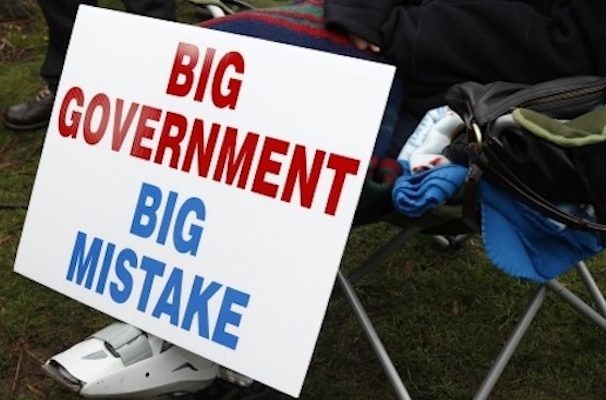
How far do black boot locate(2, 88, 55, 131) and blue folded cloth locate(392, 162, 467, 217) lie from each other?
7.11ft

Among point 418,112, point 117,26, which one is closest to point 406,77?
point 418,112

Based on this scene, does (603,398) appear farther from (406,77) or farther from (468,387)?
(406,77)

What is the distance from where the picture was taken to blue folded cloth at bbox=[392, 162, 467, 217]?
1.50m

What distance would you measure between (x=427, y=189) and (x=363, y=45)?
39 centimetres

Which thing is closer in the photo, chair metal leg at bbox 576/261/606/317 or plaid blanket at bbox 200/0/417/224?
plaid blanket at bbox 200/0/417/224

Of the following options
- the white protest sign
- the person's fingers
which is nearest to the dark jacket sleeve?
the person's fingers

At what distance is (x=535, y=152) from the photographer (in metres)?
1.44

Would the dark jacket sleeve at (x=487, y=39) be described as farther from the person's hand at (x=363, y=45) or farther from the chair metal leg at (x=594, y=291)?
the chair metal leg at (x=594, y=291)

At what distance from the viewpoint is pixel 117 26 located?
1771 millimetres

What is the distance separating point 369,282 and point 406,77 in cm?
99

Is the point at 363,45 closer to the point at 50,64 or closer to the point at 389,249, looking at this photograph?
the point at 389,249

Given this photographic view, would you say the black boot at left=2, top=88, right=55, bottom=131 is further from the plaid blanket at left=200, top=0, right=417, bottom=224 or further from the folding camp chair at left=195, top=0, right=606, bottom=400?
the folding camp chair at left=195, top=0, right=606, bottom=400

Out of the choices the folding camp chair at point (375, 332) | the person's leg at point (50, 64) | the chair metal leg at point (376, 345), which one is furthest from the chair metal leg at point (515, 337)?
the person's leg at point (50, 64)

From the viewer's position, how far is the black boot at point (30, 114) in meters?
3.37
